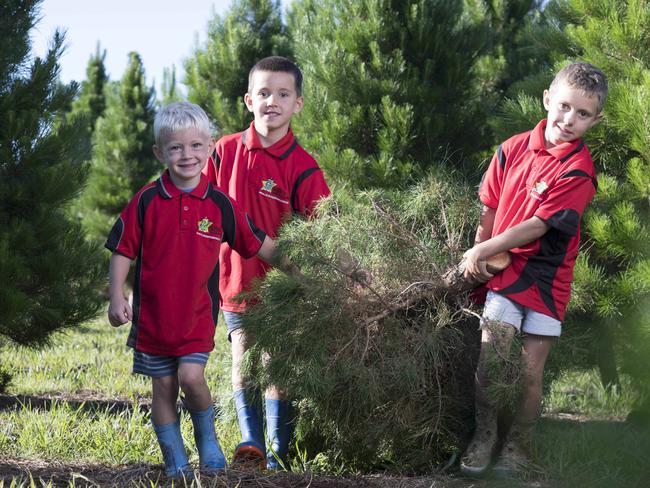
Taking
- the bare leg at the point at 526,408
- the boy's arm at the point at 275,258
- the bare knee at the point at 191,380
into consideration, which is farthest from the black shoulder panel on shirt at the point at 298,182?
the bare leg at the point at 526,408

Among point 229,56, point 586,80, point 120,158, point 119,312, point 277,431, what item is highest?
point 229,56

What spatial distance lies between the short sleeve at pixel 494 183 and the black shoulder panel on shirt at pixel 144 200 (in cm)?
136

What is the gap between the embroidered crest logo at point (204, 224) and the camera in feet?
10.4

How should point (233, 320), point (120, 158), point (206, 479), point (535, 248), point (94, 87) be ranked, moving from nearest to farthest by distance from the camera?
point (206, 479) → point (535, 248) → point (233, 320) → point (120, 158) → point (94, 87)

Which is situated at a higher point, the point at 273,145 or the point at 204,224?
the point at 273,145

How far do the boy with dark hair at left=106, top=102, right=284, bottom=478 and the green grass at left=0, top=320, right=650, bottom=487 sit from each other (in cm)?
56

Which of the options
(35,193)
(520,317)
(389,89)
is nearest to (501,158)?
(520,317)

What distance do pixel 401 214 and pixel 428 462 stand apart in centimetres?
108

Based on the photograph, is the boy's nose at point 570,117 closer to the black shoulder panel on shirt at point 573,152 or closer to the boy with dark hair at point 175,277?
the black shoulder panel on shirt at point 573,152

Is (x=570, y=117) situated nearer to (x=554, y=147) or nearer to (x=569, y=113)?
(x=569, y=113)

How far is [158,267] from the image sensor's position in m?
3.11

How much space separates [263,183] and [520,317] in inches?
51.1

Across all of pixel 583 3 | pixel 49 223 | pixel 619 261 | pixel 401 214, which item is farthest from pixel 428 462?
pixel 49 223

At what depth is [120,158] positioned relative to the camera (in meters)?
12.8
